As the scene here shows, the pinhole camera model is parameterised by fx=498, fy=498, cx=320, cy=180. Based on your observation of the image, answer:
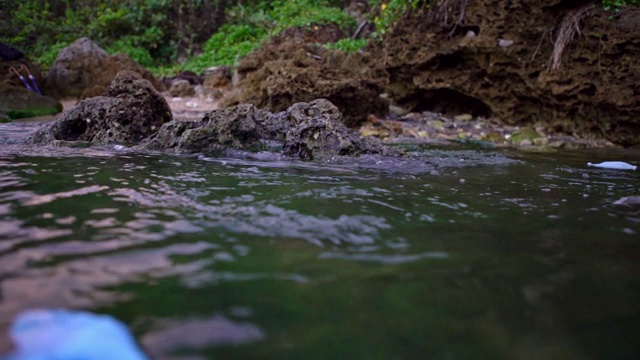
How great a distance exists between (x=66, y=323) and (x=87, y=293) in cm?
16

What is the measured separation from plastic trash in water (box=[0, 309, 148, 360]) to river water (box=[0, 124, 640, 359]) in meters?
0.04

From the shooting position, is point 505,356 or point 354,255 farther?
point 354,255

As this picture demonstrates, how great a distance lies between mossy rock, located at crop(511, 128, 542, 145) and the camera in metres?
7.58

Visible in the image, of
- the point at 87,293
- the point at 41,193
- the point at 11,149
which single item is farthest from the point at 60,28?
the point at 87,293

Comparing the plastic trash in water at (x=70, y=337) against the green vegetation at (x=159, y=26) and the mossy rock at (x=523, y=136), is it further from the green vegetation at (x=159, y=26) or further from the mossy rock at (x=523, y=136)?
the green vegetation at (x=159, y=26)

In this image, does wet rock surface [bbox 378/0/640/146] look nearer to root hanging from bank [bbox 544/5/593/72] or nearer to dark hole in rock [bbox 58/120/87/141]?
root hanging from bank [bbox 544/5/593/72]

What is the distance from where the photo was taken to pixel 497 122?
9117 millimetres

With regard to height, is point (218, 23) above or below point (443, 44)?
above

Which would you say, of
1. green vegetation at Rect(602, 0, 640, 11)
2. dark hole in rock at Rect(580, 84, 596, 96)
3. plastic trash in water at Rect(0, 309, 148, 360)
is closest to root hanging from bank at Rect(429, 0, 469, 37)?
green vegetation at Rect(602, 0, 640, 11)

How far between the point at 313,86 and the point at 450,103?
3.46 meters

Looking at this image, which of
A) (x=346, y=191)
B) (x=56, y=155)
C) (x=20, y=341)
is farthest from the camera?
(x=56, y=155)

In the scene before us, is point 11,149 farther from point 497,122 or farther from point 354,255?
point 497,122

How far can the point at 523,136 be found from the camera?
25.3 ft

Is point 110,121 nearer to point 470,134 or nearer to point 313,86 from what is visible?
point 313,86
